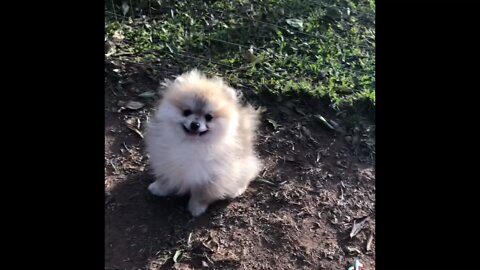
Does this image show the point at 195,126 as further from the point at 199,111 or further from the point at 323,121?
the point at 323,121

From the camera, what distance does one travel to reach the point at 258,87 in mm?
3770

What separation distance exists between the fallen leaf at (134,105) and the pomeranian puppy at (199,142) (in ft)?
2.31

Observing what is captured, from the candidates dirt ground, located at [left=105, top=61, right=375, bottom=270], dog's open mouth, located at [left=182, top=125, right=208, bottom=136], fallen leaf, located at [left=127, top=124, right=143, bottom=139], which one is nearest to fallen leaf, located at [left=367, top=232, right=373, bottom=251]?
dirt ground, located at [left=105, top=61, right=375, bottom=270]

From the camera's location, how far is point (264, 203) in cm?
306

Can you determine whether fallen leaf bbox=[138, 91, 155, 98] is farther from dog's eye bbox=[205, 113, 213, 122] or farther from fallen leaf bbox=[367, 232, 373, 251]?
fallen leaf bbox=[367, 232, 373, 251]

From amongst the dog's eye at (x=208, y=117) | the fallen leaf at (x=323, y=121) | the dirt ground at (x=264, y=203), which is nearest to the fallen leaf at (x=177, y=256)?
the dirt ground at (x=264, y=203)

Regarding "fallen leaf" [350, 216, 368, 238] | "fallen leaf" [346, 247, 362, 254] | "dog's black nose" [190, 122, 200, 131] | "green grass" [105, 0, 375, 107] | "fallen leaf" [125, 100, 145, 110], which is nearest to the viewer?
"dog's black nose" [190, 122, 200, 131]

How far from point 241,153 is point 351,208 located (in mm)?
823

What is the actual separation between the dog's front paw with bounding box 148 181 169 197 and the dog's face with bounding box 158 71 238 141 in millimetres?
411

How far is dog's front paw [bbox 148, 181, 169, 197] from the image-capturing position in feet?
9.62

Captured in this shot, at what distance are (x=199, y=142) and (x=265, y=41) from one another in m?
1.83
